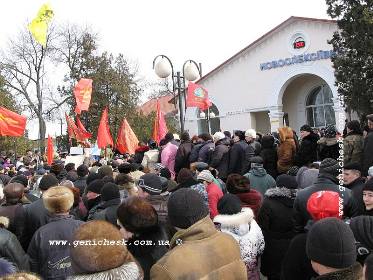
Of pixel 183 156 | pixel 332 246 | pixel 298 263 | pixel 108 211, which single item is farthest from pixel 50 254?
pixel 183 156

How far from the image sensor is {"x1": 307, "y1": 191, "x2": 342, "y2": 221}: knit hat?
12.1 ft

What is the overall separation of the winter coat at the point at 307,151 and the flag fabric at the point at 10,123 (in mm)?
7842

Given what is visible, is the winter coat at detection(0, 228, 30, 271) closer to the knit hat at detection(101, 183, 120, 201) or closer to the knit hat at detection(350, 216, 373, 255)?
the knit hat at detection(101, 183, 120, 201)

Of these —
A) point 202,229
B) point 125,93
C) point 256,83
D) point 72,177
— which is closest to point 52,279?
point 202,229

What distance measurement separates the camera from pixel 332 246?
2686mm

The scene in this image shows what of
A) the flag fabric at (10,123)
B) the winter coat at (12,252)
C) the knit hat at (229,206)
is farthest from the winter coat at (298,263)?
the flag fabric at (10,123)

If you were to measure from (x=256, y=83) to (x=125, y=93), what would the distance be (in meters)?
9.26

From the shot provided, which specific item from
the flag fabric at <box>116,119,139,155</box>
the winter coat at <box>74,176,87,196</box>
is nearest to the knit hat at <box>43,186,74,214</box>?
the winter coat at <box>74,176,87,196</box>

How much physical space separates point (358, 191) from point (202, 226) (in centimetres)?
273

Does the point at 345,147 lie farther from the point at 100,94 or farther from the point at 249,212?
the point at 100,94

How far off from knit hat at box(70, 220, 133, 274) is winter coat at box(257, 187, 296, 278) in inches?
91.8

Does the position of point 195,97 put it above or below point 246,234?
above

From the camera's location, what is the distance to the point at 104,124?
14844 mm

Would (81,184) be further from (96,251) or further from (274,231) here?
(96,251)
